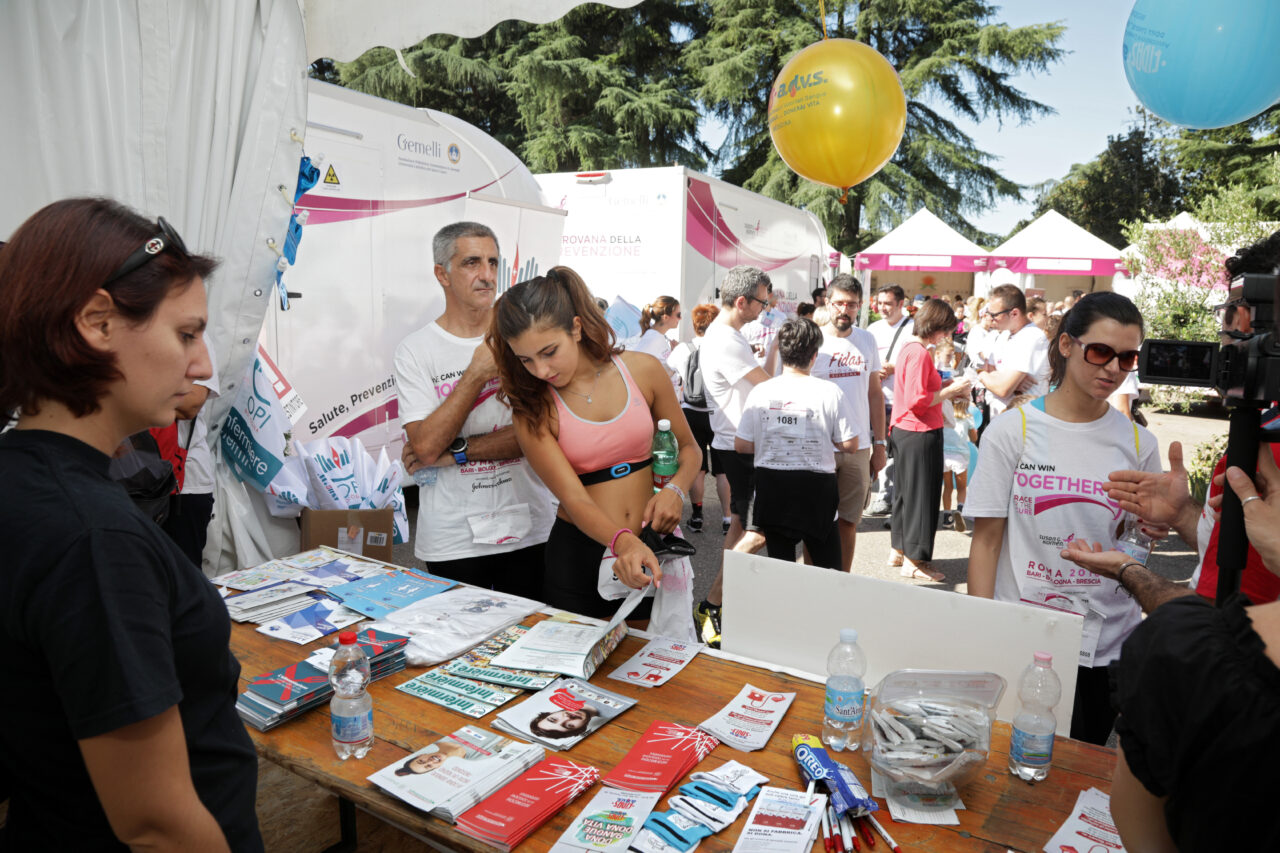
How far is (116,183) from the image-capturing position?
2.55 metres

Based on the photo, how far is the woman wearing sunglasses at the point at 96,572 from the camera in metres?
0.90

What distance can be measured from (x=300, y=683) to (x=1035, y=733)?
5.50 feet

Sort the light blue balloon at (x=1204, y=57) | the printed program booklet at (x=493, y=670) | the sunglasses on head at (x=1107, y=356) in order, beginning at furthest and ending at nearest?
the light blue balloon at (x=1204, y=57) < the sunglasses on head at (x=1107, y=356) < the printed program booklet at (x=493, y=670)

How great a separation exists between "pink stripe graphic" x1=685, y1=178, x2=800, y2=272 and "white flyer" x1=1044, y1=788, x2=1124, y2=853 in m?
7.78

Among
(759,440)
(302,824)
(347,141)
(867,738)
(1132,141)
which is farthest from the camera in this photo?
(1132,141)

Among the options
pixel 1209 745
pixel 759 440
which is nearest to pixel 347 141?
pixel 759 440

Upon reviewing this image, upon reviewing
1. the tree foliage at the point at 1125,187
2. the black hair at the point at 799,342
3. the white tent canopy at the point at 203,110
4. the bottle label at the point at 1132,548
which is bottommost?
the bottle label at the point at 1132,548

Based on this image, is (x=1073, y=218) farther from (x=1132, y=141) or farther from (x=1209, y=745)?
(x=1209, y=745)

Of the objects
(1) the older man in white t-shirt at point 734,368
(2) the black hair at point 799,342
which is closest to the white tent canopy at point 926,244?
(1) the older man in white t-shirt at point 734,368

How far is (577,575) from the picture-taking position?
2.49m

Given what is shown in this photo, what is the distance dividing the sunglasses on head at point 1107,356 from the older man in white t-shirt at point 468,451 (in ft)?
5.95

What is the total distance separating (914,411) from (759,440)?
1.61 meters

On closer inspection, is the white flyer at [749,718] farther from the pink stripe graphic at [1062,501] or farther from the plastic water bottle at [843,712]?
the pink stripe graphic at [1062,501]

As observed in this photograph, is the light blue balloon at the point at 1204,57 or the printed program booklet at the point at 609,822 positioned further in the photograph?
the light blue balloon at the point at 1204,57
